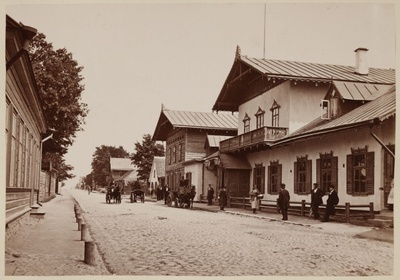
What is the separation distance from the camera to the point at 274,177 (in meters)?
25.1

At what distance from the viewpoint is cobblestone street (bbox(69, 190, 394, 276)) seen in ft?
28.4

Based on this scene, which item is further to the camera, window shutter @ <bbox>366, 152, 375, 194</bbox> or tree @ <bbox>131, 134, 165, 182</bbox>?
tree @ <bbox>131, 134, 165, 182</bbox>

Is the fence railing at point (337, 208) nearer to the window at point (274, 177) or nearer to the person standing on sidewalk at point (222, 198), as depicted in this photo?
the window at point (274, 177)

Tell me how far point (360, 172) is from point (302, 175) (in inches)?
183

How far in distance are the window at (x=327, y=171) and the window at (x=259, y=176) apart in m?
6.00

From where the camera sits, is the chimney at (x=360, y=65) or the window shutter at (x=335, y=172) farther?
the chimney at (x=360, y=65)

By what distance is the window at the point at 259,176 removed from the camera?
2642 cm

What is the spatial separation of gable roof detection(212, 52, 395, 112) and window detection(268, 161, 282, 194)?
3.91m

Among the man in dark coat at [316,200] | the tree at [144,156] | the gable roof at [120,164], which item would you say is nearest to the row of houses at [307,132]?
the man in dark coat at [316,200]

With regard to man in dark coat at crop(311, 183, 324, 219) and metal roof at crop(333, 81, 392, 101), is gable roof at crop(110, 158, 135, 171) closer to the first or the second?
metal roof at crop(333, 81, 392, 101)

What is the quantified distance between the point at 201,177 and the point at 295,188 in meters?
13.7

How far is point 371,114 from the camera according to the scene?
15656mm

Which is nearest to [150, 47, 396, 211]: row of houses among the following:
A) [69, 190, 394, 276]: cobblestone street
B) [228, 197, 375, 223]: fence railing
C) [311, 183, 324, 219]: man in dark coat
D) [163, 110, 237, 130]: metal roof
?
Answer: [228, 197, 375, 223]: fence railing

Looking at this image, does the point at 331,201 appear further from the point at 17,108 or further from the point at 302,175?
the point at 17,108
